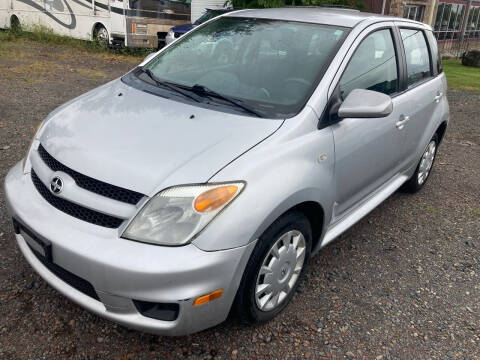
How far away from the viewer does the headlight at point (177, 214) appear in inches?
75.0

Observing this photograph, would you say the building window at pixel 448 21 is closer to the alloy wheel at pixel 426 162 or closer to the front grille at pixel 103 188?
the alloy wheel at pixel 426 162

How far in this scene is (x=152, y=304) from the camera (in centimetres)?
194

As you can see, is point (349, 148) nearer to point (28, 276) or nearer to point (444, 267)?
point (444, 267)

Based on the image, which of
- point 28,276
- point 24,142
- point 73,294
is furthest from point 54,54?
point 73,294

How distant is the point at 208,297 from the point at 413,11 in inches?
774

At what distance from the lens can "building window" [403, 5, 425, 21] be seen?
1761 cm

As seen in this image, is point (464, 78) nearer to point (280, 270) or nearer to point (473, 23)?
point (473, 23)

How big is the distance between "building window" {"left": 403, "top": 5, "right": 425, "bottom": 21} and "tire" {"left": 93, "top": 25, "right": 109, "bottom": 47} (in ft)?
39.7

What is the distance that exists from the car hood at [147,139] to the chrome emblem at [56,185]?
92mm

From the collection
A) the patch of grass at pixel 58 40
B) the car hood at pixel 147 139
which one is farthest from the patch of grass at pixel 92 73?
the car hood at pixel 147 139

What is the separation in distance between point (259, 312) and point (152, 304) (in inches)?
26.4

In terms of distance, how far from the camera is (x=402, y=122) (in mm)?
3346

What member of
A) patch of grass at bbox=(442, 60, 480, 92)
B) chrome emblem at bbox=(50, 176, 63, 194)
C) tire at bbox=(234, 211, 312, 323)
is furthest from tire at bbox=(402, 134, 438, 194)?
patch of grass at bbox=(442, 60, 480, 92)

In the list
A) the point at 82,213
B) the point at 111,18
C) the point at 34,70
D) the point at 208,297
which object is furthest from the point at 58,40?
the point at 208,297
